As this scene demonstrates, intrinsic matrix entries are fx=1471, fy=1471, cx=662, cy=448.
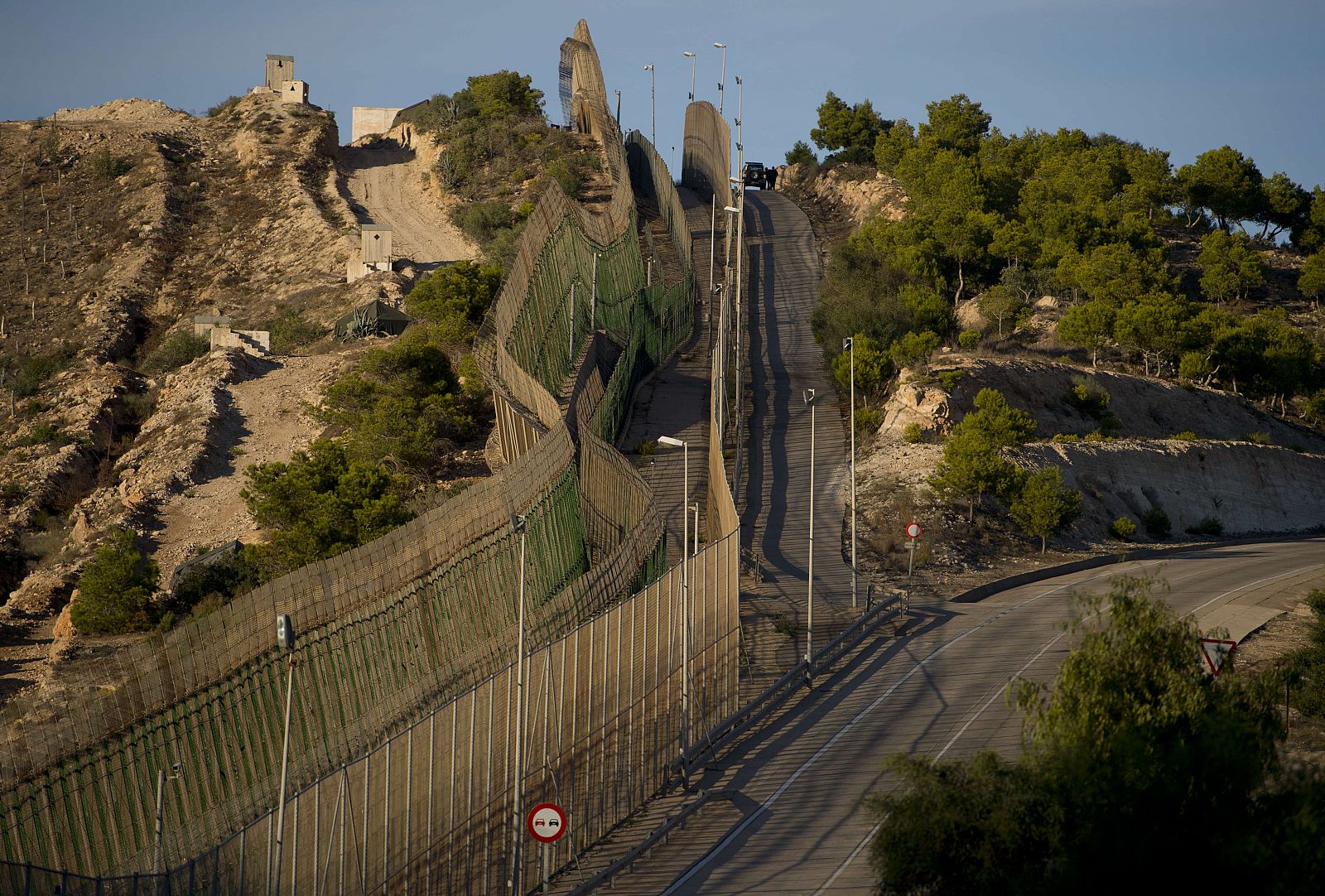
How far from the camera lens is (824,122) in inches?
4104

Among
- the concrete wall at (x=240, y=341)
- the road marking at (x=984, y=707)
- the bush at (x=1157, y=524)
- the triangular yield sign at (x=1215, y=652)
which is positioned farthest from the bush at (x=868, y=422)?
the triangular yield sign at (x=1215, y=652)

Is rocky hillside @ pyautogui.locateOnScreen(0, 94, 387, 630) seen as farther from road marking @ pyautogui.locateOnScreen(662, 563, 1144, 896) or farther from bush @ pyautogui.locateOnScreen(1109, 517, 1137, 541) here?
bush @ pyautogui.locateOnScreen(1109, 517, 1137, 541)

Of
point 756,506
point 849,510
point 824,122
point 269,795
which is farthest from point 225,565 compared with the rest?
point 824,122

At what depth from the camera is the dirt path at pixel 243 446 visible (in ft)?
139

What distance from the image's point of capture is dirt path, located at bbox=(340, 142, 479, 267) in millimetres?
77688

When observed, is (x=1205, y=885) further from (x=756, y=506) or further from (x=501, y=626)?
(x=756, y=506)

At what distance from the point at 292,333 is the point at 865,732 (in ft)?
152

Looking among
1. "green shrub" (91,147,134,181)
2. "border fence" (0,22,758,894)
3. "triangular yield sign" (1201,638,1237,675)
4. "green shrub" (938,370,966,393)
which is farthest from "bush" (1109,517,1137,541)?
"green shrub" (91,147,134,181)

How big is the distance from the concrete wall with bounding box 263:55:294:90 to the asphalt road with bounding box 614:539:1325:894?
81.0 meters

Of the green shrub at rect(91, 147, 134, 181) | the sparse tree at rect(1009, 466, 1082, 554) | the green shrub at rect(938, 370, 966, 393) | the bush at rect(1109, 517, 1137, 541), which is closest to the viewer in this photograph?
the sparse tree at rect(1009, 466, 1082, 554)

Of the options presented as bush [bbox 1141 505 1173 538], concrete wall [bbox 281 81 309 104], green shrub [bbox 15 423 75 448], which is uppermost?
concrete wall [bbox 281 81 309 104]

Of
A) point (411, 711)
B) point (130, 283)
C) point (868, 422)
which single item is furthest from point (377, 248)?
point (411, 711)

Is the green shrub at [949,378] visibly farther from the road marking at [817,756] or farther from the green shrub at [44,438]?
the green shrub at [44,438]

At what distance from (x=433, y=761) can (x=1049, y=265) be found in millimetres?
57031
